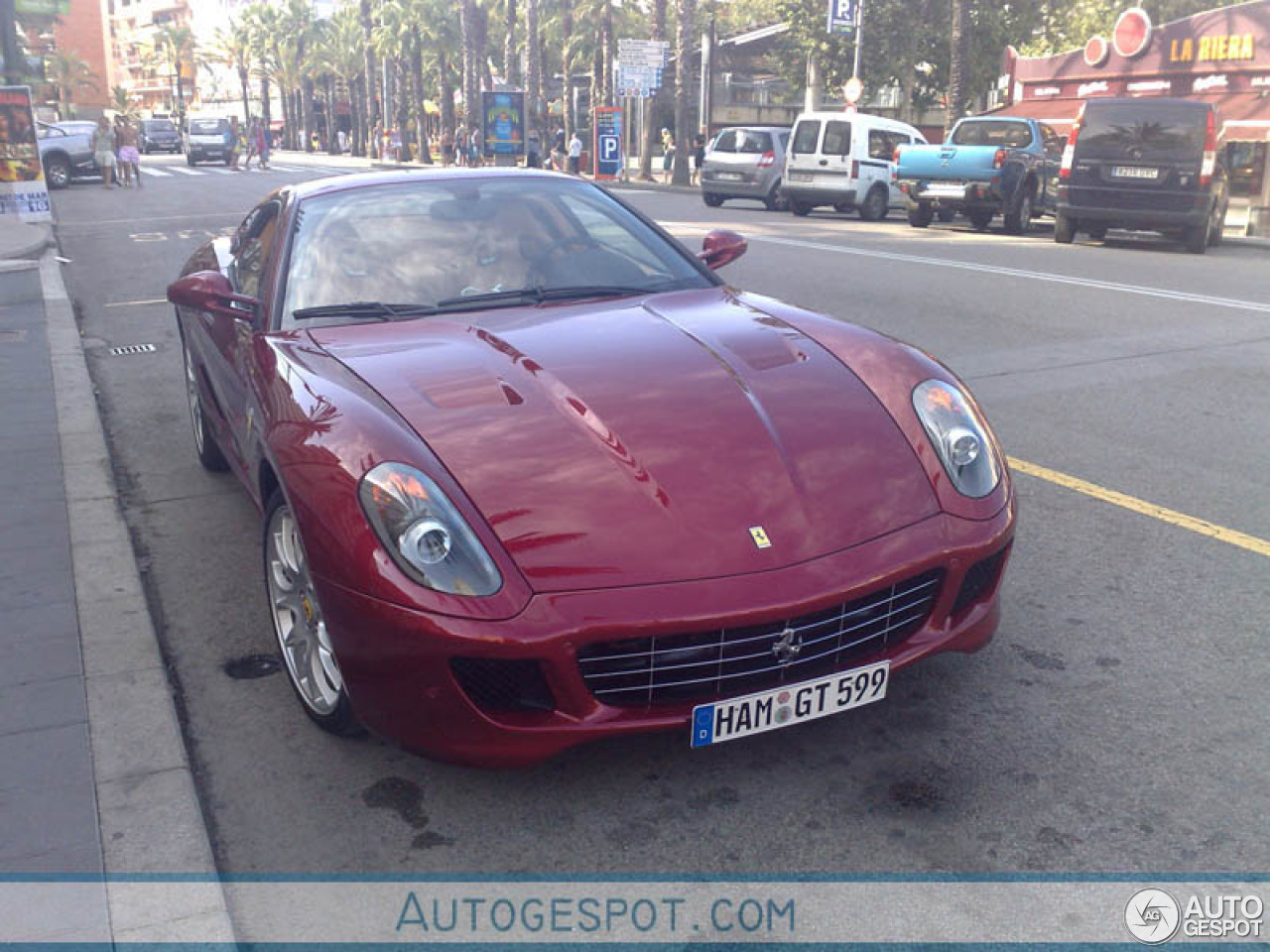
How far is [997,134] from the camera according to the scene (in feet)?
67.0

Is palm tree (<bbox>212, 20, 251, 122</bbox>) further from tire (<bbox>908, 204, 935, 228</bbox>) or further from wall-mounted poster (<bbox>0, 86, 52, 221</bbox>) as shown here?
tire (<bbox>908, 204, 935, 228</bbox>)

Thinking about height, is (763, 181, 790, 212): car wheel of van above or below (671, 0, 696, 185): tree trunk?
→ below

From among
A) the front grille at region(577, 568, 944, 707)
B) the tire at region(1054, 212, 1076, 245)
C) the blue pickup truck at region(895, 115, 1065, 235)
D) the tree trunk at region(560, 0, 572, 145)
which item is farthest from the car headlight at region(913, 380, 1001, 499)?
the tree trunk at region(560, 0, 572, 145)

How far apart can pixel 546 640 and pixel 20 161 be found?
63.6ft

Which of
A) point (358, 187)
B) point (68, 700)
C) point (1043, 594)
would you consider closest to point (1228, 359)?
point (1043, 594)

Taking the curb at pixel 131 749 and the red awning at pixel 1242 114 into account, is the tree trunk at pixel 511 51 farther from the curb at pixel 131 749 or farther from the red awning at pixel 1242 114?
the curb at pixel 131 749

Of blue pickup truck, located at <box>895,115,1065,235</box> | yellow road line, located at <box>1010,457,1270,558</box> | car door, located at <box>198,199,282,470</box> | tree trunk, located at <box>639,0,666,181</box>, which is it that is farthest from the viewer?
tree trunk, located at <box>639,0,666,181</box>

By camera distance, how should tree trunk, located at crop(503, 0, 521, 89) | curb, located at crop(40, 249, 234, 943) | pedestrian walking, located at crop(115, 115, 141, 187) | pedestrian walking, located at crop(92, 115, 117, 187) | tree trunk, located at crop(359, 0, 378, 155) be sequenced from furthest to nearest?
tree trunk, located at crop(359, 0, 378, 155) < tree trunk, located at crop(503, 0, 521, 89) < pedestrian walking, located at crop(115, 115, 141, 187) < pedestrian walking, located at crop(92, 115, 117, 187) < curb, located at crop(40, 249, 234, 943)

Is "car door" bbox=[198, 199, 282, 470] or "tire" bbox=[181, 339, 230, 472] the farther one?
"tire" bbox=[181, 339, 230, 472]

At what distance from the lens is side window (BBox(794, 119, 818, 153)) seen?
2316 centimetres

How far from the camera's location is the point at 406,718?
2.87 meters

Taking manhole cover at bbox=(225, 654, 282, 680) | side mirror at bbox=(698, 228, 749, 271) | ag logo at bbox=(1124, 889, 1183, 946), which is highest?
side mirror at bbox=(698, 228, 749, 271)

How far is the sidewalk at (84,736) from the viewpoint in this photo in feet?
8.54

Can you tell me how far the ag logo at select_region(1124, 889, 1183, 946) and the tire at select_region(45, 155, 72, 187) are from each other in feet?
116
